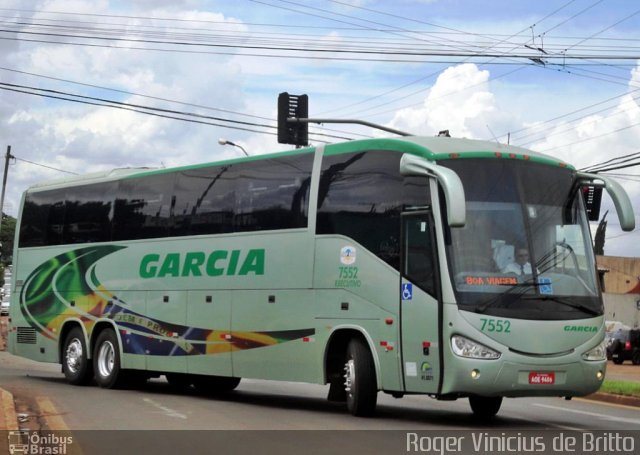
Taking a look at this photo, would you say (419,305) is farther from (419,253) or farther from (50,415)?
(50,415)

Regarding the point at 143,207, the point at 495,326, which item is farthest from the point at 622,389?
the point at 143,207

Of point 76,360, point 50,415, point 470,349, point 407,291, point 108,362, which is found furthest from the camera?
point 76,360

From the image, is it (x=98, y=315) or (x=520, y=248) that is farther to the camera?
(x=98, y=315)

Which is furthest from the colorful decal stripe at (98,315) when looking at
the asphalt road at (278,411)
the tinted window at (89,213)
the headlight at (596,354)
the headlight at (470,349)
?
the headlight at (596,354)

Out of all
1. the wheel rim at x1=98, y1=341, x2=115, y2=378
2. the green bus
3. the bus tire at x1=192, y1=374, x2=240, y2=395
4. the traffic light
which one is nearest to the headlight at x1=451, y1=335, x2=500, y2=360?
the green bus

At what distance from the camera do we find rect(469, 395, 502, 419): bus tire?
15.2 meters

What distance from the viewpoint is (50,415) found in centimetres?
1450

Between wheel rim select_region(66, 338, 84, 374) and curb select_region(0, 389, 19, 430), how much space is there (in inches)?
242

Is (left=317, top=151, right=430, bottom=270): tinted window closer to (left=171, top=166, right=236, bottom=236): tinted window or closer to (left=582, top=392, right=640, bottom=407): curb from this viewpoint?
(left=171, top=166, right=236, bottom=236): tinted window

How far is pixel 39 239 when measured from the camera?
916 inches

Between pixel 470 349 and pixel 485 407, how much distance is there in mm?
2296

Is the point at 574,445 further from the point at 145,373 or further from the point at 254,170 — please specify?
the point at 145,373

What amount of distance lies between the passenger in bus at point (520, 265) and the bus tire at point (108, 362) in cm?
930

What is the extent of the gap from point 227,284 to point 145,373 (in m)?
3.99
